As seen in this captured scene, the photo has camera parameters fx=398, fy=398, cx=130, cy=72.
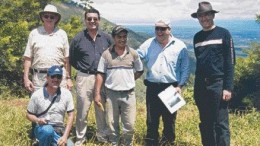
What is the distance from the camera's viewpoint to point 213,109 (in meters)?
5.92

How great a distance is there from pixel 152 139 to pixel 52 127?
187 centimetres

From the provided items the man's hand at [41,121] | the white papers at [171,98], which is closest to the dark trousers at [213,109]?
the white papers at [171,98]

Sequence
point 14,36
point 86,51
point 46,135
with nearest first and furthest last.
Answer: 1. point 46,135
2. point 86,51
3. point 14,36

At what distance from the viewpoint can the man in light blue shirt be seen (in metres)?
6.26

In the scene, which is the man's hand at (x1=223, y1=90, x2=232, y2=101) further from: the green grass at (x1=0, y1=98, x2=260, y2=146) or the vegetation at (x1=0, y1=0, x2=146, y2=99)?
the vegetation at (x1=0, y1=0, x2=146, y2=99)

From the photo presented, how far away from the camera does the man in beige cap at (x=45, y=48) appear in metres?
6.15

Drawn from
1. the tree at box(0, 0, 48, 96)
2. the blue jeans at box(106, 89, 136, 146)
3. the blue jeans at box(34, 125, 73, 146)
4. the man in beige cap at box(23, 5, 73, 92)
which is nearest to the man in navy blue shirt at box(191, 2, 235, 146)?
the blue jeans at box(106, 89, 136, 146)

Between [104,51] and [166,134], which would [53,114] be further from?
→ [166,134]

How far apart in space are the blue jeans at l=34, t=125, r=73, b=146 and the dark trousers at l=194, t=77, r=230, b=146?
2224mm

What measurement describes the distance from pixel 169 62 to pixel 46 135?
218 cm

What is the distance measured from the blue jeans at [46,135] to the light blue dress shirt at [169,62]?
1.79 m

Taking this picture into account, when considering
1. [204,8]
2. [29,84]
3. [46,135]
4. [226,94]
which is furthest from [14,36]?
[226,94]

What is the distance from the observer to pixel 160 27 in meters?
6.10

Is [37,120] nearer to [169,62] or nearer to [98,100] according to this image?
[98,100]
